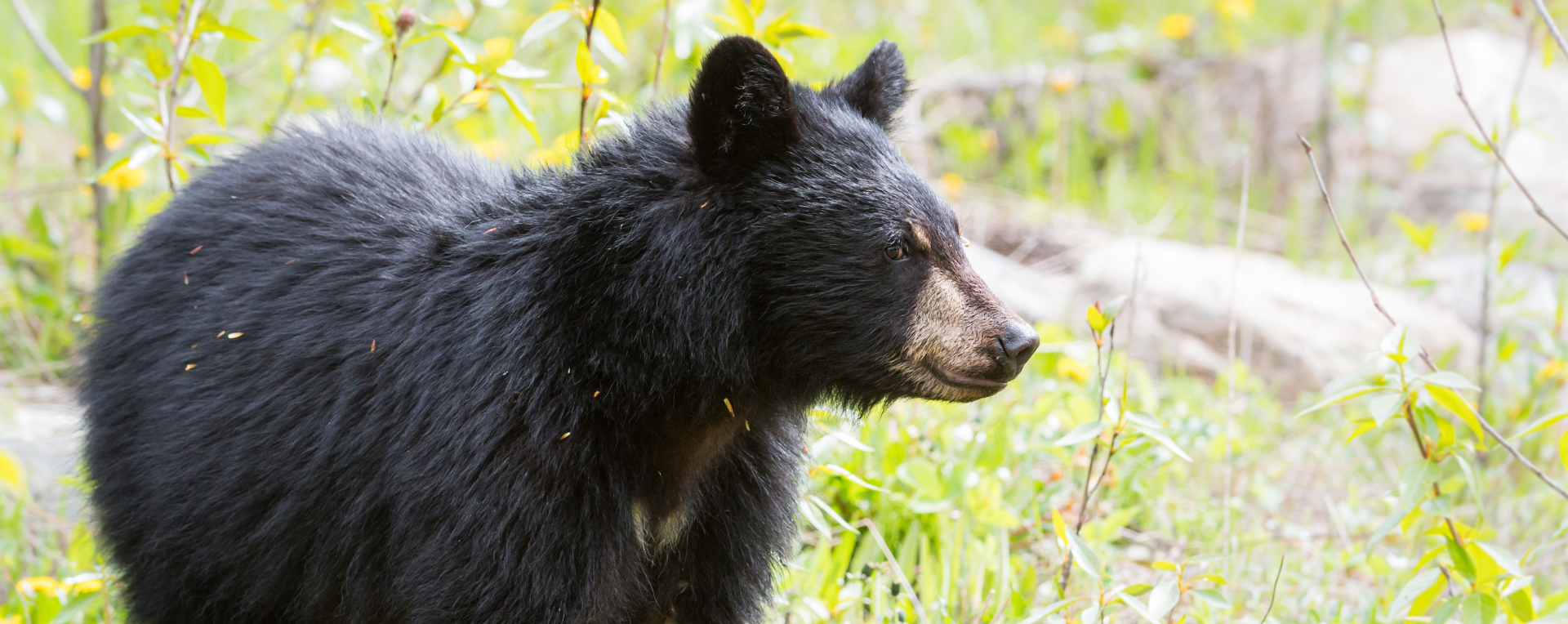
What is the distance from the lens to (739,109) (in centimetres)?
225

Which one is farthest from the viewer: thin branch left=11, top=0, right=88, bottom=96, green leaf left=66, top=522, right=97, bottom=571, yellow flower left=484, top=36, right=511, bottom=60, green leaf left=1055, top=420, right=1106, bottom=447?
thin branch left=11, top=0, right=88, bottom=96

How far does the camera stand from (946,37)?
27.9ft

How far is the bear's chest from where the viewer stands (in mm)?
2398

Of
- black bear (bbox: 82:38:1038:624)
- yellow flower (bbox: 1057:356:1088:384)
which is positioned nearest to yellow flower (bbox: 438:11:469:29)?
black bear (bbox: 82:38:1038:624)

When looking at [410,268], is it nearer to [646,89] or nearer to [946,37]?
[646,89]

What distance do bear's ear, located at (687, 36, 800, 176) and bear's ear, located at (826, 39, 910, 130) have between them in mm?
313

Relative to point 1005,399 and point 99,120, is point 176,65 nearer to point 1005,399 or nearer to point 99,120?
point 99,120

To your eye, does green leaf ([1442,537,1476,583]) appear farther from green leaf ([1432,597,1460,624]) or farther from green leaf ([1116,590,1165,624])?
green leaf ([1116,590,1165,624])

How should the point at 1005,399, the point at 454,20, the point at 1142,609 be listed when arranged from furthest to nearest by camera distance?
the point at 454,20 < the point at 1005,399 < the point at 1142,609

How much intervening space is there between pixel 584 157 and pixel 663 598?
1004 mm

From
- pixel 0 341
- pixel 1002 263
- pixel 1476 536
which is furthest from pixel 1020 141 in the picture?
pixel 0 341

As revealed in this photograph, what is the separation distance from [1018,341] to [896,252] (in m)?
0.30

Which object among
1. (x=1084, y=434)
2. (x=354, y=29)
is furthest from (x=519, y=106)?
(x=1084, y=434)

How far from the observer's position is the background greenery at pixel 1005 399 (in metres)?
2.70
